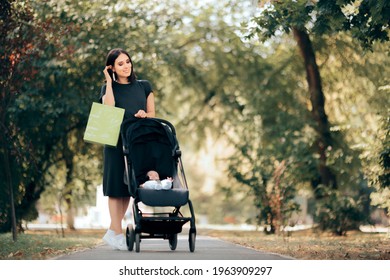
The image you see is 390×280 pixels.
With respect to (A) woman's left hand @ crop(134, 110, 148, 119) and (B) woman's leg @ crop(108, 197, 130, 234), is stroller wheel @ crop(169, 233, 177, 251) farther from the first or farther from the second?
(A) woman's left hand @ crop(134, 110, 148, 119)

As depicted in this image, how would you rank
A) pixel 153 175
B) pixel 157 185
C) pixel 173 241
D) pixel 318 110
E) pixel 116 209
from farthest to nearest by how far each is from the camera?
pixel 318 110 → pixel 173 241 → pixel 116 209 → pixel 153 175 → pixel 157 185

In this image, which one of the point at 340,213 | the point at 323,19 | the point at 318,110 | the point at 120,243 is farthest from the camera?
the point at 318,110

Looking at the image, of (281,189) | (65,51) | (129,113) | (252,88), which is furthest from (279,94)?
(129,113)

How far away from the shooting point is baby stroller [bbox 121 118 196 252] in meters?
8.48

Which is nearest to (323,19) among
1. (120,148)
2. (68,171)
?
(120,148)

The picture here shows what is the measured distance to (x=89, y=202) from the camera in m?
19.7

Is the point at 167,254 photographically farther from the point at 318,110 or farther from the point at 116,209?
the point at 318,110

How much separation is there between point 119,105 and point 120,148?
0.45 metres

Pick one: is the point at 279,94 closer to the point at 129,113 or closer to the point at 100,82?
the point at 100,82

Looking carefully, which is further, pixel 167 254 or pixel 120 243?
pixel 120 243

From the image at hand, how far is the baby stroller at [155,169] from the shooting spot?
848cm

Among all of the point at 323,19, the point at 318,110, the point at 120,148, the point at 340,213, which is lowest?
the point at 340,213

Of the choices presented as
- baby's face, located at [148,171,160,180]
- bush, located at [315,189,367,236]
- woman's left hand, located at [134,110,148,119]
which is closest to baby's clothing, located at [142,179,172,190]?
baby's face, located at [148,171,160,180]

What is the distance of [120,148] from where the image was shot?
356 inches
